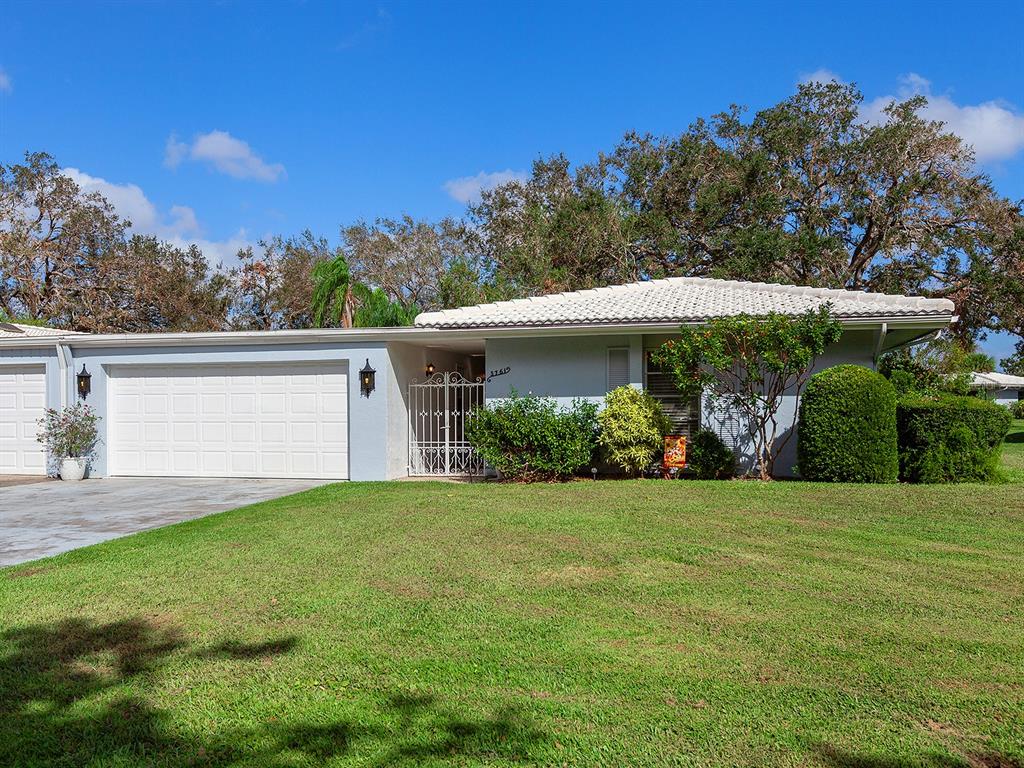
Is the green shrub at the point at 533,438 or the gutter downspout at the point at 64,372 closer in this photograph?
the green shrub at the point at 533,438

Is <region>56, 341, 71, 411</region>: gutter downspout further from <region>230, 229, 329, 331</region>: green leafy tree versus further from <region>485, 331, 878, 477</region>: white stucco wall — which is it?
<region>230, 229, 329, 331</region>: green leafy tree

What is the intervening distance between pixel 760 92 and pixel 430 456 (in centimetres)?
1869

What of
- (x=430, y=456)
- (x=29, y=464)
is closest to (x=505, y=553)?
(x=430, y=456)

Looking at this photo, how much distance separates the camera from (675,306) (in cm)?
1359

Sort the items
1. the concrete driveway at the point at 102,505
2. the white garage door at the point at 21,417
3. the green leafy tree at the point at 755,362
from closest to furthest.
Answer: the concrete driveway at the point at 102,505, the green leafy tree at the point at 755,362, the white garage door at the point at 21,417

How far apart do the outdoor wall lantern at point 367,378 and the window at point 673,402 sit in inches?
197

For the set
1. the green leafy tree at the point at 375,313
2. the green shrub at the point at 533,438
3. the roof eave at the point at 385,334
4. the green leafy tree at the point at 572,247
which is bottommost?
the green shrub at the point at 533,438

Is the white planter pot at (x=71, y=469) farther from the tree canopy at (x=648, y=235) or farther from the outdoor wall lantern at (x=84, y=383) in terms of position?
the tree canopy at (x=648, y=235)

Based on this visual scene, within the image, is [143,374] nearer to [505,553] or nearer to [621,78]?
[505,553]

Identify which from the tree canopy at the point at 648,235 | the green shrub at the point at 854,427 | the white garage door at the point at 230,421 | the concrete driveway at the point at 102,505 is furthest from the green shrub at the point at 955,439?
the tree canopy at the point at 648,235

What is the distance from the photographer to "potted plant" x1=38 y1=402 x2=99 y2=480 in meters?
14.0

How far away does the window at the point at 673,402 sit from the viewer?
43.4ft

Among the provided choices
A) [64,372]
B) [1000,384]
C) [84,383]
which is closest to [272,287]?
[64,372]

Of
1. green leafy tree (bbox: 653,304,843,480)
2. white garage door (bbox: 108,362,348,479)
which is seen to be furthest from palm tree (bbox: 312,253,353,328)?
green leafy tree (bbox: 653,304,843,480)
